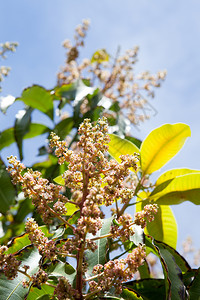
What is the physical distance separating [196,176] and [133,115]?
1374 mm

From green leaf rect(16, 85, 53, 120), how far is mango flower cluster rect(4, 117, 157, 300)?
1.21m

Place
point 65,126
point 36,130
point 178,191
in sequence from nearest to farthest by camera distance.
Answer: point 178,191, point 65,126, point 36,130

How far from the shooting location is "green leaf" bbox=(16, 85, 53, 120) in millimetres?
2078

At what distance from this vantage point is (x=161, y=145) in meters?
1.35

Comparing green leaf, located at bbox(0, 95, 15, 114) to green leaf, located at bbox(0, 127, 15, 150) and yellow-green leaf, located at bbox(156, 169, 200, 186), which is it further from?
yellow-green leaf, located at bbox(156, 169, 200, 186)

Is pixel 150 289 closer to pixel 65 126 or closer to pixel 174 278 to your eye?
pixel 174 278

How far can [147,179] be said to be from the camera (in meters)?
1.44

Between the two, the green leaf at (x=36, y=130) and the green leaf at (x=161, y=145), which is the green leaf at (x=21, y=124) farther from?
the green leaf at (x=161, y=145)

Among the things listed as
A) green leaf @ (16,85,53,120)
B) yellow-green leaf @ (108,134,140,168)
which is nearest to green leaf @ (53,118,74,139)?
green leaf @ (16,85,53,120)

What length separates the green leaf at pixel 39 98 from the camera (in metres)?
2.08

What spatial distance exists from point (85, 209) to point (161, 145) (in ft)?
2.16

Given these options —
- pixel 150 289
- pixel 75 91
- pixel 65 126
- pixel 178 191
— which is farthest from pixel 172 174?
pixel 65 126

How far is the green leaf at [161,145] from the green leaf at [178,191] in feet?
0.31

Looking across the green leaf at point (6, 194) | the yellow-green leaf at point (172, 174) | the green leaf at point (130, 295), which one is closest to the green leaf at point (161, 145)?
the yellow-green leaf at point (172, 174)
